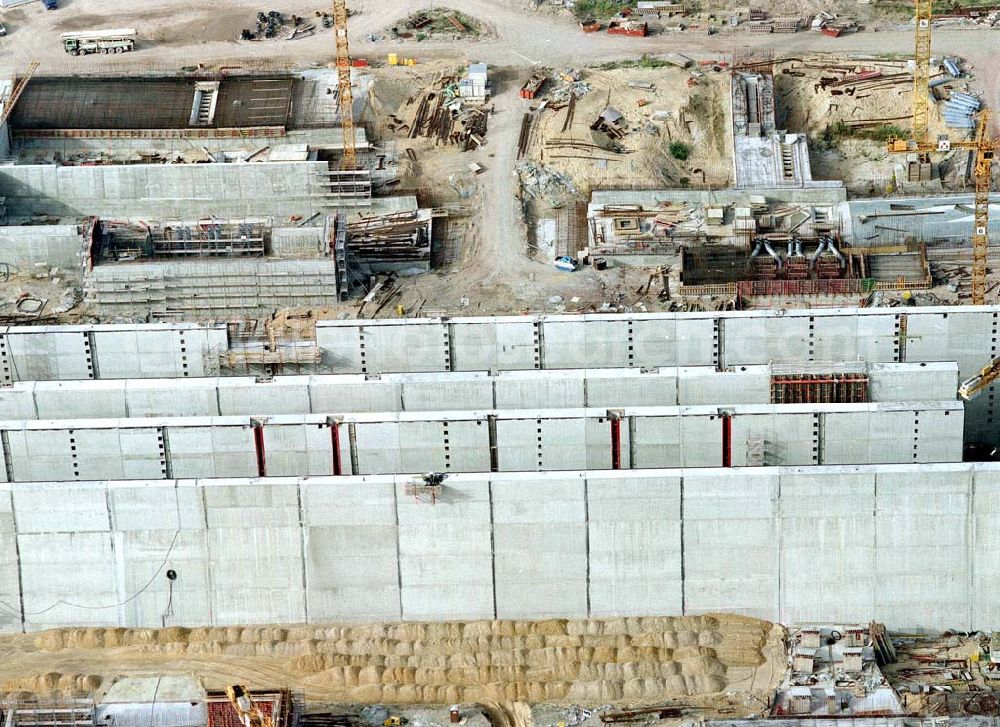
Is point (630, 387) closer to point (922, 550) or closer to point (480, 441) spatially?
point (480, 441)

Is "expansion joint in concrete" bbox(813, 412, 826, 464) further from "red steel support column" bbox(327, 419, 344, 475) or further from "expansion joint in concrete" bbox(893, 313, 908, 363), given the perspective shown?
"red steel support column" bbox(327, 419, 344, 475)

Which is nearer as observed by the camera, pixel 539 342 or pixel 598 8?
pixel 539 342

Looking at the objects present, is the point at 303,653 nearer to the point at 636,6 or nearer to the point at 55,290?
the point at 55,290

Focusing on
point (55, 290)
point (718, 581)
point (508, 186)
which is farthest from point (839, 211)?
point (55, 290)

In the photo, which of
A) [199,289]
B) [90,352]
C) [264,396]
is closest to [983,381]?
[264,396]

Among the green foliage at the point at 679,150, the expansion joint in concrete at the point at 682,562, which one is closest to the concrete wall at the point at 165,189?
the green foliage at the point at 679,150

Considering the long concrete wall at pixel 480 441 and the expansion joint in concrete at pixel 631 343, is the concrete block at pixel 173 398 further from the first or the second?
the expansion joint in concrete at pixel 631 343

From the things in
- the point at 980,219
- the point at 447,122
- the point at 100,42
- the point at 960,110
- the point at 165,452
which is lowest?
the point at 165,452
